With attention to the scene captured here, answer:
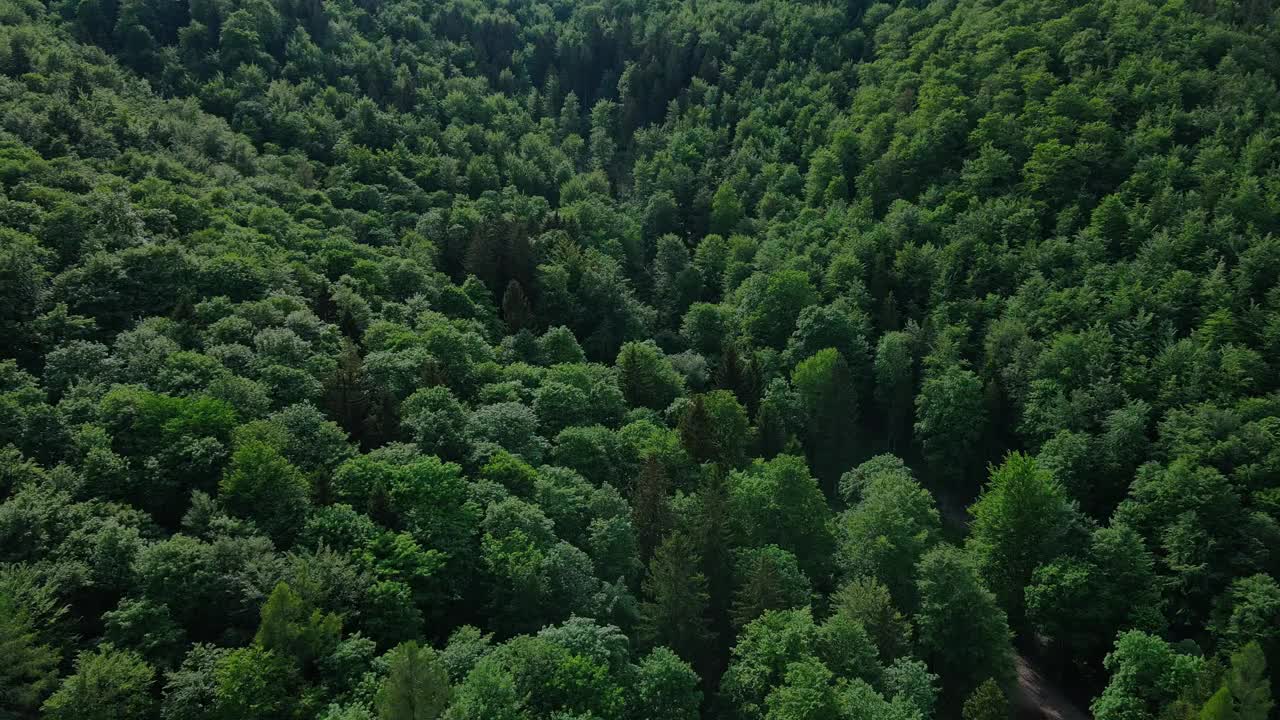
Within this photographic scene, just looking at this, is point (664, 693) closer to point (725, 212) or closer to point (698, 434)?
point (698, 434)

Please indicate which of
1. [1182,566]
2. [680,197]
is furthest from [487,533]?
[680,197]

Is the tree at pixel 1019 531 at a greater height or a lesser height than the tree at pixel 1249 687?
greater

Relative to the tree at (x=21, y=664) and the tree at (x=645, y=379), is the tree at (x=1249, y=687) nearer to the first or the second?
the tree at (x=645, y=379)

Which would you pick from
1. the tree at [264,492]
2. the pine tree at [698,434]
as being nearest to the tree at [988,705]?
the pine tree at [698,434]

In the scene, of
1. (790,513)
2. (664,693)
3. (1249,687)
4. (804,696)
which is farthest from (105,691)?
(1249,687)

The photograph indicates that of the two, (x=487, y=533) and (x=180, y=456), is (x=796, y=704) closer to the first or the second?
(x=487, y=533)

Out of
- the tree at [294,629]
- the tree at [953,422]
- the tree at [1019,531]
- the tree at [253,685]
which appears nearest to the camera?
the tree at [253,685]

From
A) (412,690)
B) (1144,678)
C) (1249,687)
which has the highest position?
(1144,678)

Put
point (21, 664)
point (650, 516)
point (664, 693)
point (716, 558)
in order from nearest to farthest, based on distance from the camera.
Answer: point (21, 664), point (664, 693), point (716, 558), point (650, 516)
